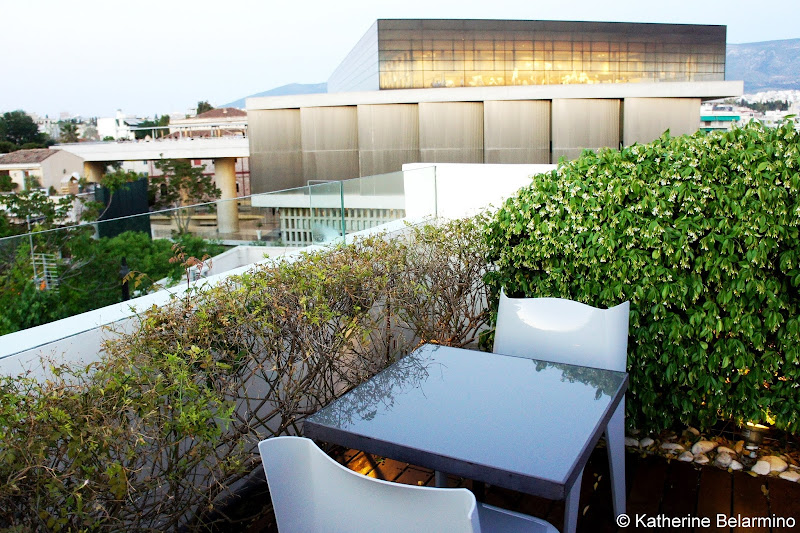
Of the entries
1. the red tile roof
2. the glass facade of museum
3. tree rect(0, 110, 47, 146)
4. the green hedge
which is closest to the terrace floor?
the green hedge

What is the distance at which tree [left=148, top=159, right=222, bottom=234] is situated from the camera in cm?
3272

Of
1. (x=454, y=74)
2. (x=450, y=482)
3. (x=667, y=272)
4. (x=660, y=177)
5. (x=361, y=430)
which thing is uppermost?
(x=454, y=74)

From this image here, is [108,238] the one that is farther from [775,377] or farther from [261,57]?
[261,57]

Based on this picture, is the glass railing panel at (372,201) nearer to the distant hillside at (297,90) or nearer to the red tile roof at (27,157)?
the red tile roof at (27,157)

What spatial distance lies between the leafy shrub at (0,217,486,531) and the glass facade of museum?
98.6 feet

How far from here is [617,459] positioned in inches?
119

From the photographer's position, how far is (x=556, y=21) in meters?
34.7

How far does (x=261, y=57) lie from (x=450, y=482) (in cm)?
5063

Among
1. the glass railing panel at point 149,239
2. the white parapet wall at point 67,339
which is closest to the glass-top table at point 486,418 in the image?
the white parapet wall at point 67,339

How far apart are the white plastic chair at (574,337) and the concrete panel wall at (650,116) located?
1936 centimetres

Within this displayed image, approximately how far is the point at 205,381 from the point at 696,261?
254 centimetres

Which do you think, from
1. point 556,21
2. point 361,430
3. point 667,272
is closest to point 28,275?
point 361,430

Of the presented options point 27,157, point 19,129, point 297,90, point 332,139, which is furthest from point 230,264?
point 297,90

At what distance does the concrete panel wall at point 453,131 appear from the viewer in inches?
858
